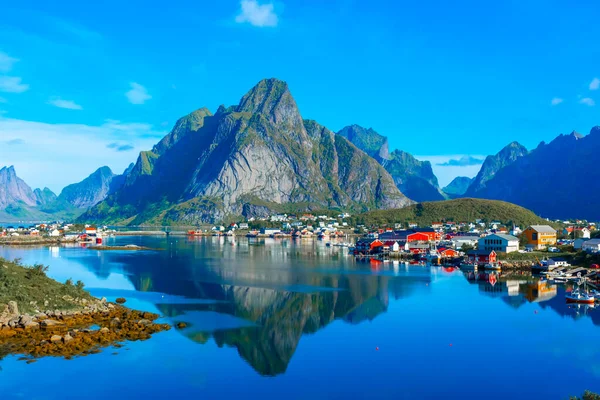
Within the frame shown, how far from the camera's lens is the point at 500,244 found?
6838 cm

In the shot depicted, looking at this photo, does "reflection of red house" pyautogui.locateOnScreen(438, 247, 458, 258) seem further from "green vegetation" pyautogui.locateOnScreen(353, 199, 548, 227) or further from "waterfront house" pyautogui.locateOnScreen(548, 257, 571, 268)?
"green vegetation" pyautogui.locateOnScreen(353, 199, 548, 227)

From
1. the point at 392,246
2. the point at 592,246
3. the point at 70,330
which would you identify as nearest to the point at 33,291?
the point at 70,330

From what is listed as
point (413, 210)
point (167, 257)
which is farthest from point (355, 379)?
point (413, 210)

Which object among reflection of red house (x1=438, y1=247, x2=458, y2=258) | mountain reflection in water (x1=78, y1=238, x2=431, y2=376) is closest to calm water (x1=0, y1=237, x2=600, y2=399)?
mountain reflection in water (x1=78, y1=238, x2=431, y2=376)

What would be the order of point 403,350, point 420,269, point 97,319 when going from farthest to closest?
1. point 420,269
2. point 97,319
3. point 403,350

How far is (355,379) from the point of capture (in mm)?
23375

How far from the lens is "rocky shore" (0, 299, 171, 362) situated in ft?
85.3

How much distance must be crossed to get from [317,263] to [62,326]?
43.5m

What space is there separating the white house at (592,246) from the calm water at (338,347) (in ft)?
52.8

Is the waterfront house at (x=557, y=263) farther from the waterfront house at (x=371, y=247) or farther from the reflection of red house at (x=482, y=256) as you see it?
the waterfront house at (x=371, y=247)

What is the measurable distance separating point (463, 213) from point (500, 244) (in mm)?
70148

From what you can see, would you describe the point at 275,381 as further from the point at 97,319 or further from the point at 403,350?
the point at 97,319

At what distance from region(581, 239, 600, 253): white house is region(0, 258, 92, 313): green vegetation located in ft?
177

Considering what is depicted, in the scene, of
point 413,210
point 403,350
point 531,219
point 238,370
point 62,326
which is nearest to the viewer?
point 238,370
